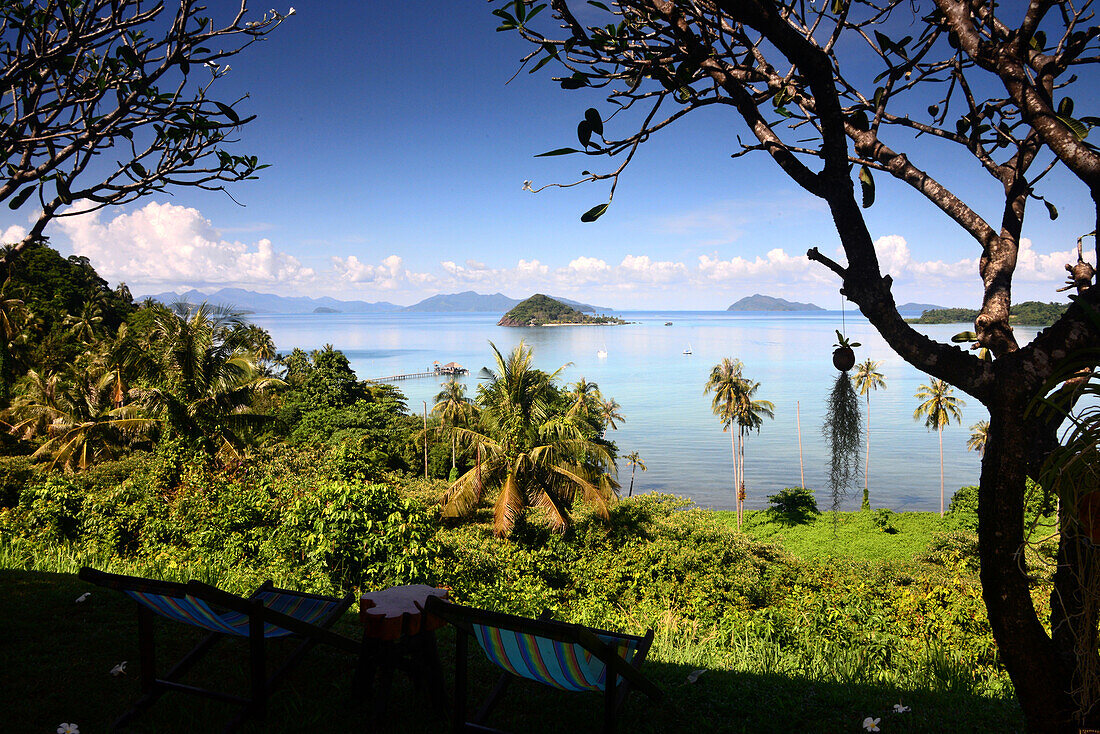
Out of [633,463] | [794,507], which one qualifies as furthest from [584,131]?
[633,463]

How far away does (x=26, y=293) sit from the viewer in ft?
87.8

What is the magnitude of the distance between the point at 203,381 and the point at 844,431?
15.3 meters

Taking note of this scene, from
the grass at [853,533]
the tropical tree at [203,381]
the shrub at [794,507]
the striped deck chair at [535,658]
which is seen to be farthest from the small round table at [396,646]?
the shrub at [794,507]

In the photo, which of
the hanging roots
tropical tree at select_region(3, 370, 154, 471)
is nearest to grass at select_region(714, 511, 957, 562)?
tropical tree at select_region(3, 370, 154, 471)

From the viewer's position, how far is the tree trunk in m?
1.89

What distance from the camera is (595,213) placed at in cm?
206

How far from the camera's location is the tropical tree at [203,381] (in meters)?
14.3

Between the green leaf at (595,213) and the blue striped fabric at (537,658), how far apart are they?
1765 millimetres

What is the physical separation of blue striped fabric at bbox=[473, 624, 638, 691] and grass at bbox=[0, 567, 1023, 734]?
0.50m

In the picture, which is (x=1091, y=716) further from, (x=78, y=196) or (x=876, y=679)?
(x=78, y=196)

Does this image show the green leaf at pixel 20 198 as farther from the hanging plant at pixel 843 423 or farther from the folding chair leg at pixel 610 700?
the hanging plant at pixel 843 423

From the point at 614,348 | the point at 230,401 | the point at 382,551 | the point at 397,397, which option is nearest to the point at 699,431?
the point at 397,397

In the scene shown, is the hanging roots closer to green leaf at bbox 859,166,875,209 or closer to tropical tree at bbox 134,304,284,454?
green leaf at bbox 859,166,875,209

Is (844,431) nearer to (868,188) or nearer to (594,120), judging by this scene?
(868,188)
